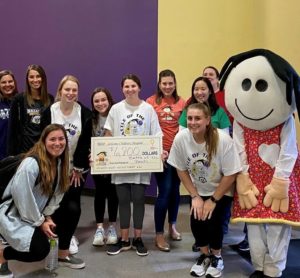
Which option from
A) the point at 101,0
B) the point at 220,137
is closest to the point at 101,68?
the point at 101,0

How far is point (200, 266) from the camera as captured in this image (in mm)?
2480

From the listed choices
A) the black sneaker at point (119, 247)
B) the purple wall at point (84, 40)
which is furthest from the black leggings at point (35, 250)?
the purple wall at point (84, 40)

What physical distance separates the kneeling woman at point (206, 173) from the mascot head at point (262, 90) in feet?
0.63

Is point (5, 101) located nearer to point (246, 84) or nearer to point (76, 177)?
point (76, 177)

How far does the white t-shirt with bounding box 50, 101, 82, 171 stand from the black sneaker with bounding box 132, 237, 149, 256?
73 centimetres

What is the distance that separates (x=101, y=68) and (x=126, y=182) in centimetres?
183

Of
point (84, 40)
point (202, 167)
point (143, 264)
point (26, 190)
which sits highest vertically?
point (84, 40)

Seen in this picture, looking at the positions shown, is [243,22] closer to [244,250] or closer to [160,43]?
[160,43]

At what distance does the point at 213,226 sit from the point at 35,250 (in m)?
1.11

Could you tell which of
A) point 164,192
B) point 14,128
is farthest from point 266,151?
point 14,128

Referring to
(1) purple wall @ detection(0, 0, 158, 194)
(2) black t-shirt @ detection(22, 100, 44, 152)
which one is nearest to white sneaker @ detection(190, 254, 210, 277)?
(2) black t-shirt @ detection(22, 100, 44, 152)

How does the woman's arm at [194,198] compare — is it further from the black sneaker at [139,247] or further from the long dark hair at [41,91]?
the long dark hair at [41,91]

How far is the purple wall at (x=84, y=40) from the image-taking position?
3.94 meters

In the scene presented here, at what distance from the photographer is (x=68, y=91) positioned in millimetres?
2699
